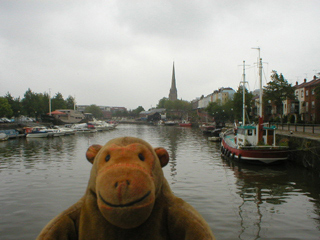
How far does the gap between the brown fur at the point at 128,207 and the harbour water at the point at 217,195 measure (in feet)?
16.8

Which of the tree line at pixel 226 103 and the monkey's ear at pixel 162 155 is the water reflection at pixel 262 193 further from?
the tree line at pixel 226 103

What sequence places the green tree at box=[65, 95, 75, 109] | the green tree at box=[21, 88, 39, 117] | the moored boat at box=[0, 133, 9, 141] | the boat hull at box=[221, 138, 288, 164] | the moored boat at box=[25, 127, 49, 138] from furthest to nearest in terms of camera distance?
1. the green tree at box=[65, 95, 75, 109]
2. the green tree at box=[21, 88, 39, 117]
3. the moored boat at box=[25, 127, 49, 138]
4. the moored boat at box=[0, 133, 9, 141]
5. the boat hull at box=[221, 138, 288, 164]

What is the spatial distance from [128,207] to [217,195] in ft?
31.2

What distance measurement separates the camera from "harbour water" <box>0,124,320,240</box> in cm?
768

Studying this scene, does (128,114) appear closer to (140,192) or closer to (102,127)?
(102,127)

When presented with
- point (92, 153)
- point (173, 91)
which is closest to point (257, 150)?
point (92, 153)

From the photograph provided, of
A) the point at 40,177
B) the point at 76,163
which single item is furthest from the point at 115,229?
the point at 76,163

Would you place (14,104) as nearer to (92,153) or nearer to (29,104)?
(29,104)

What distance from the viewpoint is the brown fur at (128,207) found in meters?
2.17

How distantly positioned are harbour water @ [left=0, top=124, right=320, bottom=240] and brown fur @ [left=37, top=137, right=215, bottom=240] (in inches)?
202

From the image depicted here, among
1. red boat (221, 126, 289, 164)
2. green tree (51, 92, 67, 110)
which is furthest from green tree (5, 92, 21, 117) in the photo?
red boat (221, 126, 289, 164)

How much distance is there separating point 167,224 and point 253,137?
1846cm

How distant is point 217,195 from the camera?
1095 centimetres

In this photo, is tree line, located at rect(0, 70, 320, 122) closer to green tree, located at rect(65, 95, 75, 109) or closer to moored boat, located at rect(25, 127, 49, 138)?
green tree, located at rect(65, 95, 75, 109)
